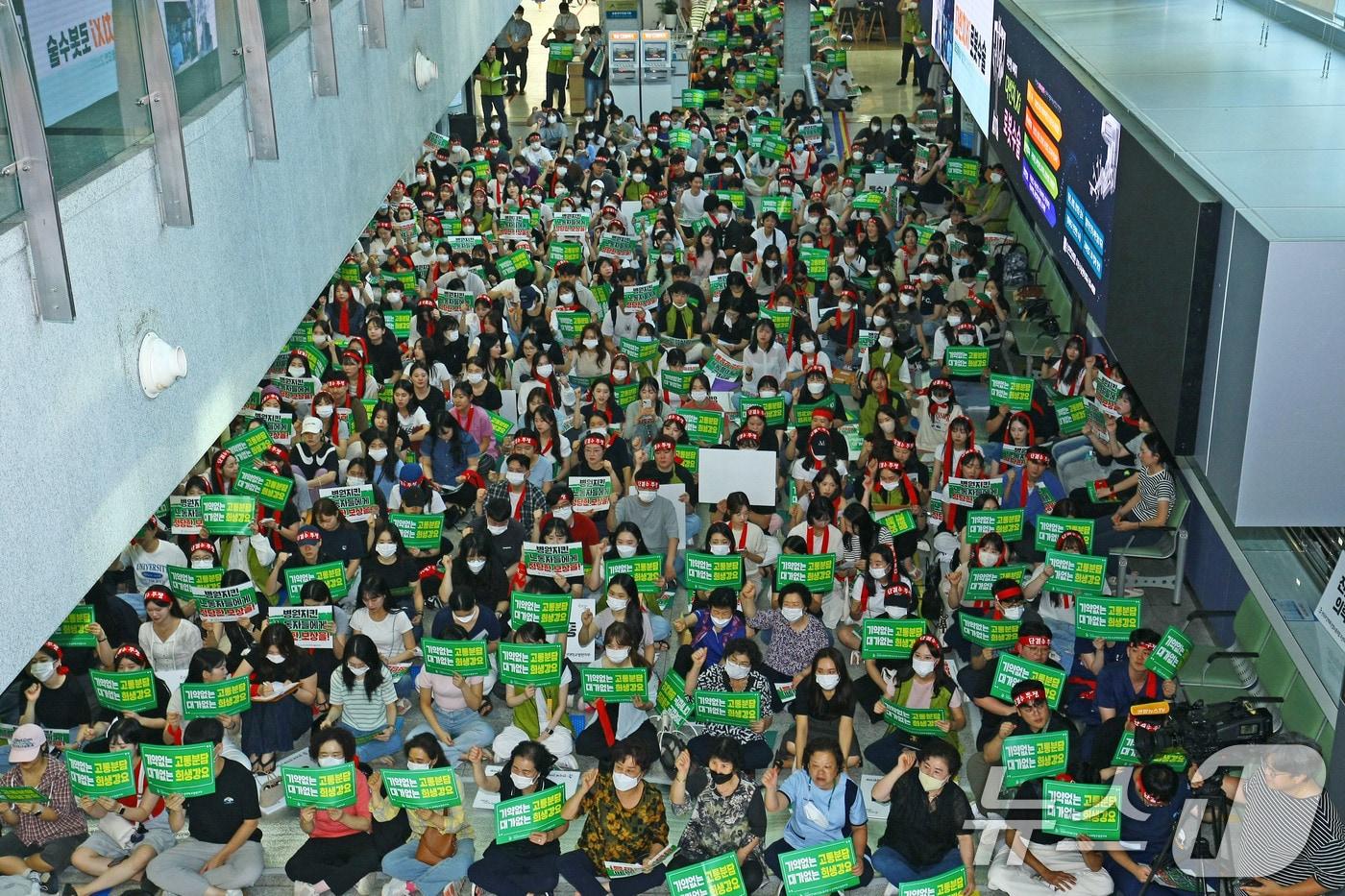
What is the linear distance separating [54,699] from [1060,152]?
7898 millimetres

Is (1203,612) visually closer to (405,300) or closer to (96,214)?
(96,214)

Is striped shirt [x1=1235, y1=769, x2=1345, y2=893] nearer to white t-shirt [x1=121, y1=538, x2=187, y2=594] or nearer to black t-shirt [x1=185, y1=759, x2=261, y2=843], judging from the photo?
black t-shirt [x1=185, y1=759, x2=261, y2=843]

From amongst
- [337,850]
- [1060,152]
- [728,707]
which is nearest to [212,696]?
[337,850]

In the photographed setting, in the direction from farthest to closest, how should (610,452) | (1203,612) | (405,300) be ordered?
(405,300), (610,452), (1203,612)

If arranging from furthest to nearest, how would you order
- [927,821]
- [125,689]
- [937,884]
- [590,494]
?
[590,494] → [125,689] → [927,821] → [937,884]

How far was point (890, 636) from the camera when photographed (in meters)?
9.27

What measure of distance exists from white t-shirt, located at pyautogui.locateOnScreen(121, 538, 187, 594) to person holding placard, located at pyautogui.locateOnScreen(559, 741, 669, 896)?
3.83 m

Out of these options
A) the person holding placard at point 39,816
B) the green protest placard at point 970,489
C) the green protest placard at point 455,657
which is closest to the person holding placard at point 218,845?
the person holding placard at point 39,816

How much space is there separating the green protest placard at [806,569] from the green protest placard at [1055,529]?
1485 millimetres

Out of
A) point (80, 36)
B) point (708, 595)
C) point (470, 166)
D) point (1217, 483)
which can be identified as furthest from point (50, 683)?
point (470, 166)

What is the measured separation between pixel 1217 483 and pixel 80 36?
5.36 meters

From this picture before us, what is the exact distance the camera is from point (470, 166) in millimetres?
21734

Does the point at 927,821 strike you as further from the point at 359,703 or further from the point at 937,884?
the point at 359,703

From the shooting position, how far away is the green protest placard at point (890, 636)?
9219mm
